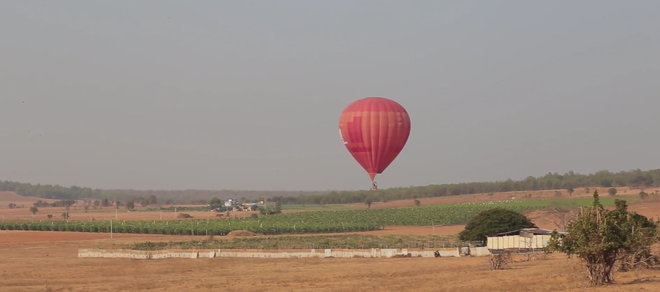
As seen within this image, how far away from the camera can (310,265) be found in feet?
155

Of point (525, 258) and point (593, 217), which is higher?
point (593, 217)

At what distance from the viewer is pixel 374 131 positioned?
6372cm

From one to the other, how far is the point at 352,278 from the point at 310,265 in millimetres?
9198

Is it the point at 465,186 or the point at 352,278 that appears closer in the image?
the point at 352,278

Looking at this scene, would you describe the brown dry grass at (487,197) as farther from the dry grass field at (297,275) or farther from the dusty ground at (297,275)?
the dusty ground at (297,275)

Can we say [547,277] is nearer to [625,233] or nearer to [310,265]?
[625,233]

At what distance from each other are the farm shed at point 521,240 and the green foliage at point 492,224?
2569mm

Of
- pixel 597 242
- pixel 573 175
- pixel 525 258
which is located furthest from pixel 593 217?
pixel 573 175

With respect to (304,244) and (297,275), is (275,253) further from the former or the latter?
(297,275)

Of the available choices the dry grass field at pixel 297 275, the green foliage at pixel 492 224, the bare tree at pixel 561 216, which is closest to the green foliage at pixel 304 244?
the green foliage at pixel 492 224

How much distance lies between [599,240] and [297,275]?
16.2 metres

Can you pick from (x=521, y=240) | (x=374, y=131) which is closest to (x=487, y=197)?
(x=374, y=131)

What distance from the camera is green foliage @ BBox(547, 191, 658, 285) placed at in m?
29.3

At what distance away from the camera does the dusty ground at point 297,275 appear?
3375 centimetres
